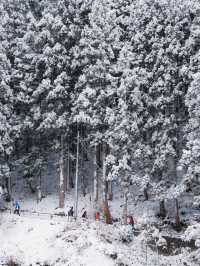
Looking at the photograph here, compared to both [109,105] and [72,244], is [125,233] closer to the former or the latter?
[72,244]

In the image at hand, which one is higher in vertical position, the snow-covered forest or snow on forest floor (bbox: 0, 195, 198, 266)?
the snow-covered forest

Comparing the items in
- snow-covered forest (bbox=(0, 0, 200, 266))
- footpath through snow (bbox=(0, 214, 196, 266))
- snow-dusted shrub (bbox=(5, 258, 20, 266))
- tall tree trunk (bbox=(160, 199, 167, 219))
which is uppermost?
snow-covered forest (bbox=(0, 0, 200, 266))

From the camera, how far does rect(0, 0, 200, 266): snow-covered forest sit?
37500 mm

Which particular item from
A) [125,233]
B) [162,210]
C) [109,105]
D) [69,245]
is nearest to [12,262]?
[69,245]

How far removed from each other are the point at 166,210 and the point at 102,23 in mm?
16063

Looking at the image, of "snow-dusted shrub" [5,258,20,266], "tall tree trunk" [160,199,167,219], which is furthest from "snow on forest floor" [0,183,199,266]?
"tall tree trunk" [160,199,167,219]

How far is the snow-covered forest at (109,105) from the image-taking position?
37500 millimetres

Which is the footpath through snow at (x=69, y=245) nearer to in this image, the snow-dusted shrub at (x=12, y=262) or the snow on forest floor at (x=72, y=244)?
the snow on forest floor at (x=72, y=244)

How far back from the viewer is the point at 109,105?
1581 inches

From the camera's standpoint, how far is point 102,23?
40906 millimetres

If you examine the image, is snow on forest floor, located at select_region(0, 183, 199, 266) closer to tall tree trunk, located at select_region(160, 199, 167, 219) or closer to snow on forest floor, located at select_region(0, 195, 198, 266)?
snow on forest floor, located at select_region(0, 195, 198, 266)

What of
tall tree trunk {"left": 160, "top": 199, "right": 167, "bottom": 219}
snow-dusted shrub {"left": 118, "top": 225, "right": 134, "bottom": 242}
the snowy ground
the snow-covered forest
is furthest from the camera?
tall tree trunk {"left": 160, "top": 199, "right": 167, "bottom": 219}

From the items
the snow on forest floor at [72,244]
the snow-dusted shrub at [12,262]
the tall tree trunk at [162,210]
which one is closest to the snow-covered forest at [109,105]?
the tall tree trunk at [162,210]

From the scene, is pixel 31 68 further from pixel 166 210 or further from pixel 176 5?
pixel 166 210
